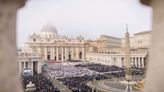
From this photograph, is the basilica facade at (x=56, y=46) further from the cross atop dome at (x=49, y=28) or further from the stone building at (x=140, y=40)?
the stone building at (x=140, y=40)

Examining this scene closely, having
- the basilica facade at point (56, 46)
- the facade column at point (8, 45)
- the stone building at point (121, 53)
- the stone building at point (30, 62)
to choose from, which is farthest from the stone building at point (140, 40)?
the facade column at point (8, 45)

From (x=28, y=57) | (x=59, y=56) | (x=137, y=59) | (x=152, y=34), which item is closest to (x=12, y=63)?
(x=152, y=34)

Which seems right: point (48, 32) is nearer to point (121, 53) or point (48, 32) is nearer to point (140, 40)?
point (140, 40)

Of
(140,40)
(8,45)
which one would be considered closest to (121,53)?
(140,40)

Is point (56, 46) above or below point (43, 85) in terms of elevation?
above

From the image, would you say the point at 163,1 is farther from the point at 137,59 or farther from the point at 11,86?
the point at 137,59

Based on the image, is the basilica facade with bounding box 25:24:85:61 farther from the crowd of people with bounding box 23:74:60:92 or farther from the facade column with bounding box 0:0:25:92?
the facade column with bounding box 0:0:25:92
